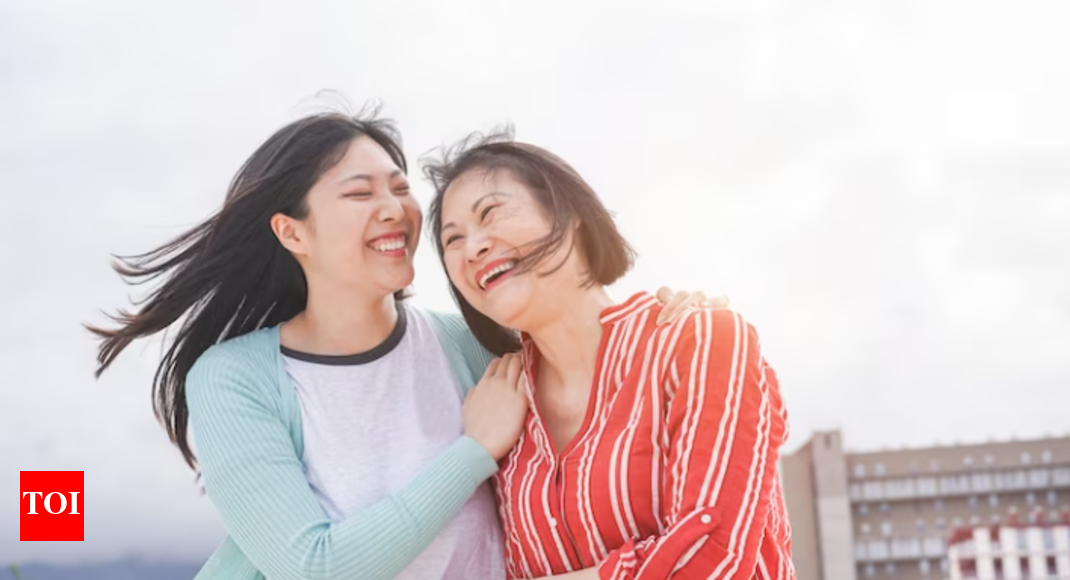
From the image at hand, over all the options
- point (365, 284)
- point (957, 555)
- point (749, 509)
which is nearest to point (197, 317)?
point (365, 284)

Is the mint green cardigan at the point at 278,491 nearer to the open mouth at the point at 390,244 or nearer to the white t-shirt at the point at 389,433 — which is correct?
the white t-shirt at the point at 389,433

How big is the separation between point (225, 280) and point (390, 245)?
1.64 ft

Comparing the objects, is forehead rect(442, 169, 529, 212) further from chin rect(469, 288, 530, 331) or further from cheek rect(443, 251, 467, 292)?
chin rect(469, 288, 530, 331)

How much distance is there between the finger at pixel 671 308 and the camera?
2.32m

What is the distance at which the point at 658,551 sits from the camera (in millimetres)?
2068

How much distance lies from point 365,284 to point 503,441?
515 millimetres

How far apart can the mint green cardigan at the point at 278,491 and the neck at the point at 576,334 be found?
0.84 feet

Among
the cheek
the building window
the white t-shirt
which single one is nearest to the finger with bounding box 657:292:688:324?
the cheek

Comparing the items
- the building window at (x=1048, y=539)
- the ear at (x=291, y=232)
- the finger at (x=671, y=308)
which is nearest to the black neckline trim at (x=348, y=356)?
the ear at (x=291, y=232)

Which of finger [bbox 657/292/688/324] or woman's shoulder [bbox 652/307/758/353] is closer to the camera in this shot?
woman's shoulder [bbox 652/307/758/353]

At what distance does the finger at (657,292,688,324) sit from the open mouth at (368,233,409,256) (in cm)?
67

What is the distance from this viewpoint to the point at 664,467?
2.21 metres

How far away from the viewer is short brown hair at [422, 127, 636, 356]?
2.33 meters

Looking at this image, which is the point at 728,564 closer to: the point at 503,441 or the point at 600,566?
the point at 600,566
